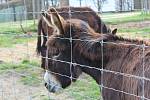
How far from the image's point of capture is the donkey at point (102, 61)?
10.7 ft

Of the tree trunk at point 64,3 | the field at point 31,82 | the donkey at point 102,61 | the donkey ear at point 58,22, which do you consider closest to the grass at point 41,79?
the field at point 31,82

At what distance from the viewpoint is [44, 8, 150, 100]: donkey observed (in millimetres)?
3254

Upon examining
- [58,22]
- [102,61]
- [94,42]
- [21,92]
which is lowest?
[21,92]

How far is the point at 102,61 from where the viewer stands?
3615 millimetres

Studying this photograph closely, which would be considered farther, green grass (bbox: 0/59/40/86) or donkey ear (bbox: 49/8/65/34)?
green grass (bbox: 0/59/40/86)

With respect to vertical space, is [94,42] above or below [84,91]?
above

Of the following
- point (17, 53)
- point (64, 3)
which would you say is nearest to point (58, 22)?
point (17, 53)

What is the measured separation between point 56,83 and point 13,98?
234 cm

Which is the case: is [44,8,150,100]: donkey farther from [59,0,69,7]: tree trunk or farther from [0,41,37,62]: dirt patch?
[59,0,69,7]: tree trunk

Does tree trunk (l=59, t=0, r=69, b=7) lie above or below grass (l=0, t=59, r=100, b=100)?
above

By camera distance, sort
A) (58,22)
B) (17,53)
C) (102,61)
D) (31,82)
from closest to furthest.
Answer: (102,61) < (58,22) < (31,82) < (17,53)

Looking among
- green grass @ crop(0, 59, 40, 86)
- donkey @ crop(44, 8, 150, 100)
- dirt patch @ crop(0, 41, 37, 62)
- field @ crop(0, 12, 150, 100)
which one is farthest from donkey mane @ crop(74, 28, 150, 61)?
dirt patch @ crop(0, 41, 37, 62)

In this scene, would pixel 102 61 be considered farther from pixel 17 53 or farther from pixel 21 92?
pixel 17 53

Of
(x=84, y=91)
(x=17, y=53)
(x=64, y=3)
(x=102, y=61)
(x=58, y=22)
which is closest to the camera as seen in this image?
(x=102, y=61)
